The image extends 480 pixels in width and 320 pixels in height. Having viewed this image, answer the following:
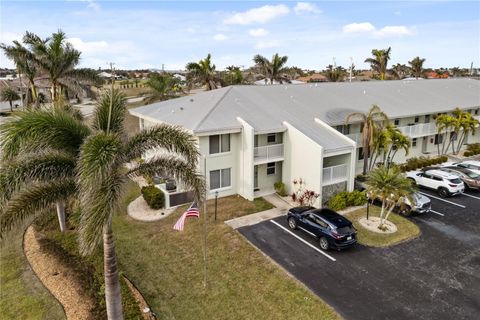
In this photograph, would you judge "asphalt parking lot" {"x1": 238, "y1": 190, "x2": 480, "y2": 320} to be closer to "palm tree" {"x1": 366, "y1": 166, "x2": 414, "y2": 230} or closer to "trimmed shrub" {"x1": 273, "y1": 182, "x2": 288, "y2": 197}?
"palm tree" {"x1": 366, "y1": 166, "x2": 414, "y2": 230}

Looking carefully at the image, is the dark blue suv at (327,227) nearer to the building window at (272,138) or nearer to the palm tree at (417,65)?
the building window at (272,138)

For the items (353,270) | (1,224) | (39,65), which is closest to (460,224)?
(353,270)

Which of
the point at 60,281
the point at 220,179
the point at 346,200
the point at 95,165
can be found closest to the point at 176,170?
the point at 95,165

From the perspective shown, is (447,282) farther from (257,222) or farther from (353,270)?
(257,222)

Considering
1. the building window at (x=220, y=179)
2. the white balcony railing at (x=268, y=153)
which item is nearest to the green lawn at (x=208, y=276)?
the building window at (x=220, y=179)

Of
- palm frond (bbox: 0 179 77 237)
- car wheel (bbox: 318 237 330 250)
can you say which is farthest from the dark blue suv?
palm frond (bbox: 0 179 77 237)

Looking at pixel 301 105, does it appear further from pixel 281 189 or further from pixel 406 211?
pixel 406 211

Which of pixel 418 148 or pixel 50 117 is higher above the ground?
pixel 50 117

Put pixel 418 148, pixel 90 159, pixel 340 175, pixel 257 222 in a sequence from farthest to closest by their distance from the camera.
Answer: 1. pixel 418 148
2. pixel 340 175
3. pixel 257 222
4. pixel 90 159
